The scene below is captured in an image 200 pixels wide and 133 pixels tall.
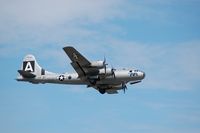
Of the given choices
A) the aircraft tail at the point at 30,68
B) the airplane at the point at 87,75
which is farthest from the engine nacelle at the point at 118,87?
the aircraft tail at the point at 30,68

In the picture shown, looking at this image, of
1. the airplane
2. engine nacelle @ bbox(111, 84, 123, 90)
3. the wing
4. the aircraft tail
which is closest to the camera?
the wing

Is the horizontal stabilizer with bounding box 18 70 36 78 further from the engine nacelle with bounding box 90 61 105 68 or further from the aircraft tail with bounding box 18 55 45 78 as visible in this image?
the engine nacelle with bounding box 90 61 105 68

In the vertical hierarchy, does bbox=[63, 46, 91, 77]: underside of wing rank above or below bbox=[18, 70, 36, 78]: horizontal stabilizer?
above

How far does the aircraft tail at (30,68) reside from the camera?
74.9 m

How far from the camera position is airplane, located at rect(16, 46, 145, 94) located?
7000cm

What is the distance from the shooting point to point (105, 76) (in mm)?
71250

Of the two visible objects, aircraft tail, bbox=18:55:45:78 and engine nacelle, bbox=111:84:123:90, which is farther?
engine nacelle, bbox=111:84:123:90

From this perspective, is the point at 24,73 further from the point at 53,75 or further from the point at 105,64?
the point at 105,64

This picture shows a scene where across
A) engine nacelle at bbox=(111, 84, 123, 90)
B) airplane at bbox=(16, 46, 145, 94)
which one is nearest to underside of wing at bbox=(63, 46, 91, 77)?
airplane at bbox=(16, 46, 145, 94)

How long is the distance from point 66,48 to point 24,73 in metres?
10.5

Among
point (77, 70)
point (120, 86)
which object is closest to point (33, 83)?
point (77, 70)

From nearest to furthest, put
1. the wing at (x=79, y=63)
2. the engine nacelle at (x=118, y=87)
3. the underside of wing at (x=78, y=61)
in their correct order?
the underside of wing at (x=78, y=61), the wing at (x=79, y=63), the engine nacelle at (x=118, y=87)

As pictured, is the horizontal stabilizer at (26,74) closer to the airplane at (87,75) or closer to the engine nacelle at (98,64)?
the airplane at (87,75)

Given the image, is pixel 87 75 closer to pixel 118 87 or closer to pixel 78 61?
pixel 78 61
